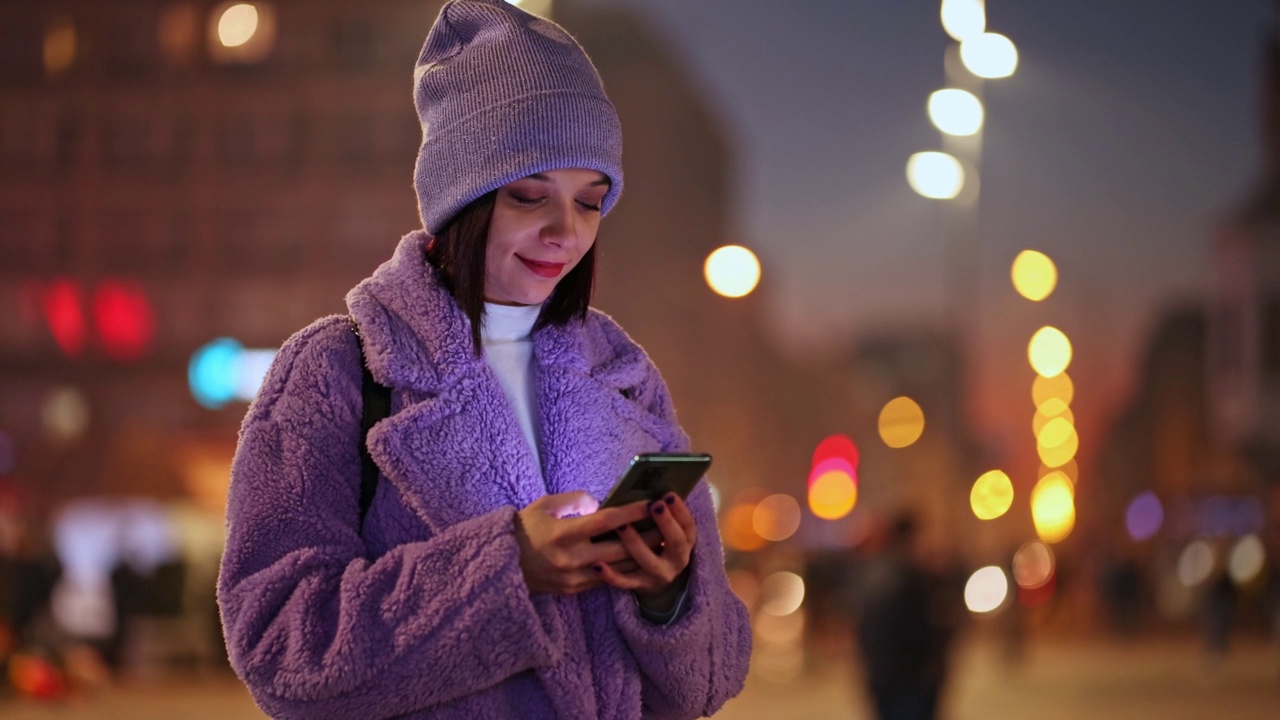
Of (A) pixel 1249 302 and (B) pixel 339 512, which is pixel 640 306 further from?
(B) pixel 339 512

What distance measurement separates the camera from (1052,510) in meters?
68.1

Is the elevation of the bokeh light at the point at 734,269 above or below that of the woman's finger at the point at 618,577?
above

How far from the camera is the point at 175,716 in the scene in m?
17.6

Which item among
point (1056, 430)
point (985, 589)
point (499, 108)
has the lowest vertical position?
point (1056, 430)

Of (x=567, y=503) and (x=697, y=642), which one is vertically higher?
(x=567, y=503)

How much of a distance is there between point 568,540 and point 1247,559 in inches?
1325

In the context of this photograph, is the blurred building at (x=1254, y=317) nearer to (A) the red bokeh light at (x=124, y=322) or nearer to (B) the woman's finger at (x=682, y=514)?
(A) the red bokeh light at (x=124, y=322)

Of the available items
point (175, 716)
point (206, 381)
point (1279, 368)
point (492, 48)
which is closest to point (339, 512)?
point (492, 48)

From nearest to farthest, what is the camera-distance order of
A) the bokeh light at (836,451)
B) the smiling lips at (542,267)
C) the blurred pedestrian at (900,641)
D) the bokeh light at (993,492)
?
the smiling lips at (542,267), the blurred pedestrian at (900,641), the bokeh light at (836,451), the bokeh light at (993,492)

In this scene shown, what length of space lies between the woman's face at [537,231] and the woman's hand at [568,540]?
18.7 inches

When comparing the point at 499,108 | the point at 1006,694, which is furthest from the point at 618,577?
the point at 1006,694

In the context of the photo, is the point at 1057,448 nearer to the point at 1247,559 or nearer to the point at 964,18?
the point at 1247,559

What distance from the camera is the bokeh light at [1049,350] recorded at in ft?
175

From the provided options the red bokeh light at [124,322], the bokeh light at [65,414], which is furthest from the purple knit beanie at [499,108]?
the red bokeh light at [124,322]
